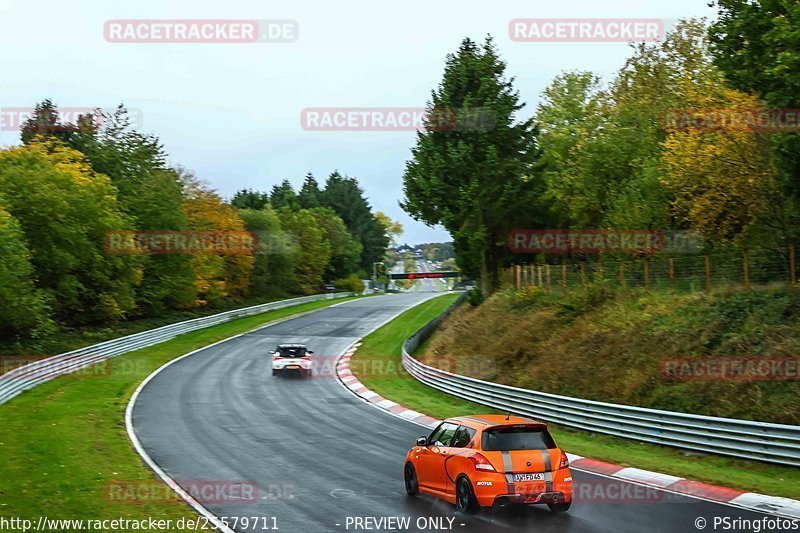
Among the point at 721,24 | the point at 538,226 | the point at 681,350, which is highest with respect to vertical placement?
the point at 721,24

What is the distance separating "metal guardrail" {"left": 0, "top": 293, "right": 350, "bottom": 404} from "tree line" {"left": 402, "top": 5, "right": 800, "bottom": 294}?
1839 cm

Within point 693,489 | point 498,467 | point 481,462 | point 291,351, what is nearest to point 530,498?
point 498,467

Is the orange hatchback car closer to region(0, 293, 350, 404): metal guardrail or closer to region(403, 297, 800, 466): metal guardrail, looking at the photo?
region(403, 297, 800, 466): metal guardrail

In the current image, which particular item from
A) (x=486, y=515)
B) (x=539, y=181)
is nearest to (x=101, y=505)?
(x=486, y=515)

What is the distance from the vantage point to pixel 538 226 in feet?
157

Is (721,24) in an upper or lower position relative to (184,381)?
upper

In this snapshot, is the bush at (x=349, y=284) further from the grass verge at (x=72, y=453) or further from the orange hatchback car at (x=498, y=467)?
the orange hatchback car at (x=498, y=467)

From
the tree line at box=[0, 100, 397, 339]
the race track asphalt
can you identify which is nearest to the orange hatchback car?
the race track asphalt

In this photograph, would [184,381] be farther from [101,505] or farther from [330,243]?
[330,243]

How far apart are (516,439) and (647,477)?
4.39m

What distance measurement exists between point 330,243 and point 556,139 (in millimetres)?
68334

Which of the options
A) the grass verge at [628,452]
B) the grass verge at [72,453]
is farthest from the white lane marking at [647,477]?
the grass verge at [72,453]

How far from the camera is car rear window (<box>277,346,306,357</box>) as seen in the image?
126ft

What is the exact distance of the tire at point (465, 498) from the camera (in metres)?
12.4
